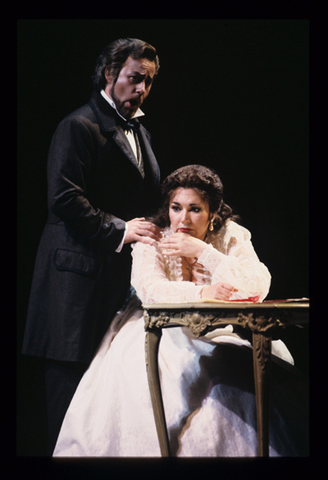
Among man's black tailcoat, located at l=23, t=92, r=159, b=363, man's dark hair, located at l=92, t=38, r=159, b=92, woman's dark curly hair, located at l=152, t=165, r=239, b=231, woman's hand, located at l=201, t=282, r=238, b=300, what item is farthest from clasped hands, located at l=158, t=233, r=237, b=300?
man's dark hair, located at l=92, t=38, r=159, b=92

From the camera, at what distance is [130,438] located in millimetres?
2303

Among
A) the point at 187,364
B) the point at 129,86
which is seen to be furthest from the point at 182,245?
the point at 129,86

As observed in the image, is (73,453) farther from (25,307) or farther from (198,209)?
(198,209)

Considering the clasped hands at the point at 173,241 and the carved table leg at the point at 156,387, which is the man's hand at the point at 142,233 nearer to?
the clasped hands at the point at 173,241

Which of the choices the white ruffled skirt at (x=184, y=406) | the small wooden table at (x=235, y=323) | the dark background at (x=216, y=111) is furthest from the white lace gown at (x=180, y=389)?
the dark background at (x=216, y=111)

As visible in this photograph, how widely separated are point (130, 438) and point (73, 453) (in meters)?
0.31

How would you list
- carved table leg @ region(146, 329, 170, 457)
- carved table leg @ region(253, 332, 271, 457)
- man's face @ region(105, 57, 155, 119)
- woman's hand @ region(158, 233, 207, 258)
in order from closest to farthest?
carved table leg @ region(253, 332, 271, 457), carved table leg @ region(146, 329, 170, 457), woman's hand @ region(158, 233, 207, 258), man's face @ region(105, 57, 155, 119)

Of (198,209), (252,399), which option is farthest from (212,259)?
(252,399)

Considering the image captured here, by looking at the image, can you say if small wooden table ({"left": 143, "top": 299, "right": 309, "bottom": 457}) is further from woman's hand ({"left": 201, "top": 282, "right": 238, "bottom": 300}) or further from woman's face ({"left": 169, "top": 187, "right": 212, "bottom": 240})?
woman's face ({"left": 169, "top": 187, "right": 212, "bottom": 240})

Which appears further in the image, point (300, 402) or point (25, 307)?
point (25, 307)

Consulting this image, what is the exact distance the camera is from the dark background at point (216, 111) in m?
2.71

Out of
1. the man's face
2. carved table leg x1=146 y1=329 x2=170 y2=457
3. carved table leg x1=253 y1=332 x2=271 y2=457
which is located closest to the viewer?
carved table leg x1=253 y1=332 x2=271 y2=457

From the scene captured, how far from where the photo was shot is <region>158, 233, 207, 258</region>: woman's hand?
251 cm

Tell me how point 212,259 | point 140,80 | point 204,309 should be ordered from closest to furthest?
point 204,309 < point 212,259 < point 140,80
